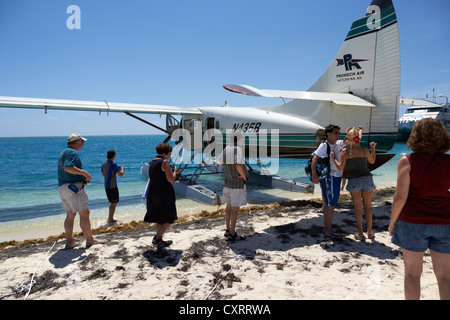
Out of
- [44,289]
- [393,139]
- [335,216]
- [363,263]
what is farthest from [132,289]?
[393,139]

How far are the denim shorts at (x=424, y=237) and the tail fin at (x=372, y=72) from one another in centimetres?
573

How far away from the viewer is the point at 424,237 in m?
1.79

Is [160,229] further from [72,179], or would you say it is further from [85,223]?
[72,179]

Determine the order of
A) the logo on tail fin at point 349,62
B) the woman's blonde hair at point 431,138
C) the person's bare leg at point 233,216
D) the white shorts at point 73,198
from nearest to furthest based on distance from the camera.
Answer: the woman's blonde hair at point 431,138 → the white shorts at point 73,198 → the person's bare leg at point 233,216 → the logo on tail fin at point 349,62

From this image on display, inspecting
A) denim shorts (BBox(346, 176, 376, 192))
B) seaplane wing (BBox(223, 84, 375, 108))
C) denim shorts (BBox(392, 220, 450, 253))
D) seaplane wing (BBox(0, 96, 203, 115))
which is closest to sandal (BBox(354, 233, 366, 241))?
denim shorts (BBox(346, 176, 376, 192))

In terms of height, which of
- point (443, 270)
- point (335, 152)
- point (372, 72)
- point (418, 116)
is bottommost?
point (443, 270)

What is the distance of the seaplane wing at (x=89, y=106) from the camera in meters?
8.50

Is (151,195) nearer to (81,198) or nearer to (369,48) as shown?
(81,198)

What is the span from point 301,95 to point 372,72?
7.15ft

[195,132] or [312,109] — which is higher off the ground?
[312,109]

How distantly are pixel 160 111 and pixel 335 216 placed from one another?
27.9 ft

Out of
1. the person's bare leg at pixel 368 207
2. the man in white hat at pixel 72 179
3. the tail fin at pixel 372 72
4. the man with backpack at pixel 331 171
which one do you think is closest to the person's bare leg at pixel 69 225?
the man in white hat at pixel 72 179

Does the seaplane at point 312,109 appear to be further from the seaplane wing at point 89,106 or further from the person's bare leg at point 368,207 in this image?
the person's bare leg at point 368,207

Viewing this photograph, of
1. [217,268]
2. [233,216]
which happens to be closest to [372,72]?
[233,216]
